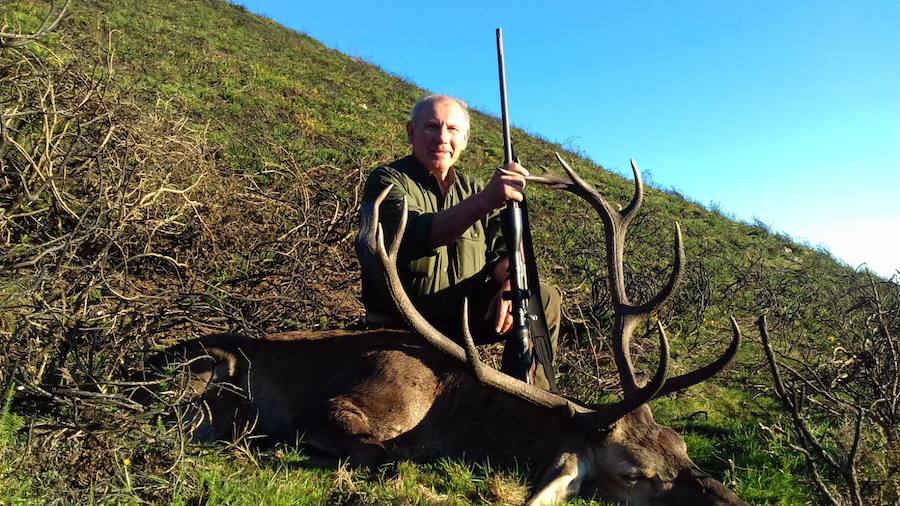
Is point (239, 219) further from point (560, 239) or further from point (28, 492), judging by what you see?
point (560, 239)

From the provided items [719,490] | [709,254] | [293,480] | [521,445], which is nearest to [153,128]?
[293,480]

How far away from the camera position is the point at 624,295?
3830 mm

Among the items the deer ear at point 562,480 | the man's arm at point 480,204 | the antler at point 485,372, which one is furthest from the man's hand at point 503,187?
the deer ear at point 562,480

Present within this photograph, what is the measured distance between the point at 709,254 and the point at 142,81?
11.7 m

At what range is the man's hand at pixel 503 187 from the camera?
11.4 ft

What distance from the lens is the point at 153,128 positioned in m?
5.25

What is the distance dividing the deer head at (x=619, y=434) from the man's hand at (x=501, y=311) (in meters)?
0.72

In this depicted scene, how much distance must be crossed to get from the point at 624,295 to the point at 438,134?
1577 millimetres

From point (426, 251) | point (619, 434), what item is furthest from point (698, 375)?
point (426, 251)

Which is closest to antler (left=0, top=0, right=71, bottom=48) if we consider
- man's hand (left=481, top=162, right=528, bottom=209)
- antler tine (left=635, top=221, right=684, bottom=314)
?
man's hand (left=481, top=162, right=528, bottom=209)

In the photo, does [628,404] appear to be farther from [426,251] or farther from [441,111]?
[441,111]

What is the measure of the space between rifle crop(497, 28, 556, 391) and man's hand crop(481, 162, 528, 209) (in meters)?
0.41

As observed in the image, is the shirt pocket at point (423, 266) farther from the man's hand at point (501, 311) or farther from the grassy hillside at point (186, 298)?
the grassy hillside at point (186, 298)

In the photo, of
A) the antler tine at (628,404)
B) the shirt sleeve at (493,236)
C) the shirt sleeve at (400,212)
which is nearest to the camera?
the antler tine at (628,404)
